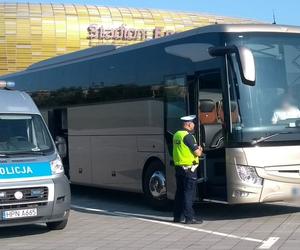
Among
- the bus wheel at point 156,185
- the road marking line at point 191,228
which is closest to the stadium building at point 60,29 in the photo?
the road marking line at point 191,228

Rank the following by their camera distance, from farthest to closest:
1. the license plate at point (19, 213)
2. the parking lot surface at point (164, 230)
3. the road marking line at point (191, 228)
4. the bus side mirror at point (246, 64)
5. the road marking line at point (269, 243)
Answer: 1. the bus side mirror at point (246, 64)
2. the license plate at point (19, 213)
3. the parking lot surface at point (164, 230)
4. the road marking line at point (191, 228)
5. the road marking line at point (269, 243)

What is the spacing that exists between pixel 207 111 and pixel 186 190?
5.13ft

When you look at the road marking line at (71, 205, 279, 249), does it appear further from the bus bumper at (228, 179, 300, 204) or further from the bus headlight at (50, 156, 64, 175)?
the bus headlight at (50, 156, 64, 175)

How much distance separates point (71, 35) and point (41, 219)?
48.9m

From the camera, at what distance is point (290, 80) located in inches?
450

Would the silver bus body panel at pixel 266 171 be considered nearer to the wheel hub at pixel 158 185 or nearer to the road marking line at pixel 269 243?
the road marking line at pixel 269 243

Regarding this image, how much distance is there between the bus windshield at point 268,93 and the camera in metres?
11.0

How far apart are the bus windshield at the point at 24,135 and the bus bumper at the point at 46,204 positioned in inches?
25.5

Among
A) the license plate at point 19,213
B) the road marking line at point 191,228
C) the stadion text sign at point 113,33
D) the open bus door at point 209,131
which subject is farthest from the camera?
the stadion text sign at point 113,33

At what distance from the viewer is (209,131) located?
11.7 m

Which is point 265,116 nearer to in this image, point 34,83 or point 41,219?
point 41,219

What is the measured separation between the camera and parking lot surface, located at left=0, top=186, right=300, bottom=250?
943 centimetres

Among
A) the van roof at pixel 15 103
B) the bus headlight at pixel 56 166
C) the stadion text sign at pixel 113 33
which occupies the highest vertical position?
the stadion text sign at pixel 113 33

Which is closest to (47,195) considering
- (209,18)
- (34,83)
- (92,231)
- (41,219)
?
(41,219)
